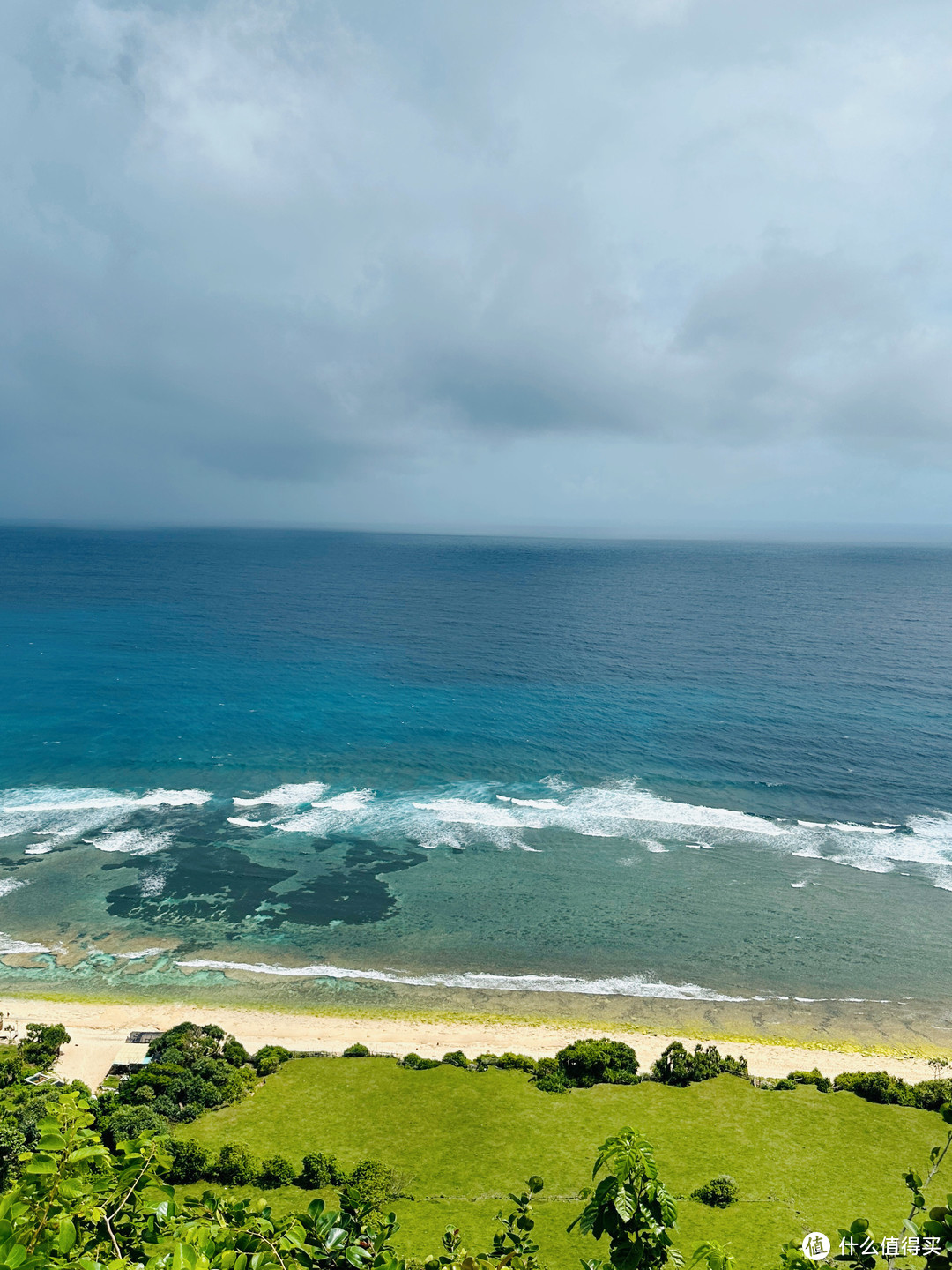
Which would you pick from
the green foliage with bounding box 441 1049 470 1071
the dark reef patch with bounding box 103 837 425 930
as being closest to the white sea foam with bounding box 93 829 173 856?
the dark reef patch with bounding box 103 837 425 930

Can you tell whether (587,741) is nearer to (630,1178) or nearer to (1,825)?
(1,825)

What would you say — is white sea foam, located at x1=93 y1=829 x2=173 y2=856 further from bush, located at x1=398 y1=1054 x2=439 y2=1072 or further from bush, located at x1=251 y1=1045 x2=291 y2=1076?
bush, located at x1=398 y1=1054 x2=439 y2=1072

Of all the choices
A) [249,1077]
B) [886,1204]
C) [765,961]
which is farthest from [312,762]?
[886,1204]

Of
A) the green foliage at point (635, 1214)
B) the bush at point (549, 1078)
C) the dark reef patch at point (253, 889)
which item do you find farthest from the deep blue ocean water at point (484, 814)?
the green foliage at point (635, 1214)

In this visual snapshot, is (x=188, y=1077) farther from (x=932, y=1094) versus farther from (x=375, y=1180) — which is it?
(x=932, y=1094)

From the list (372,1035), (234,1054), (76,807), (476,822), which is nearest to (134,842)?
(76,807)

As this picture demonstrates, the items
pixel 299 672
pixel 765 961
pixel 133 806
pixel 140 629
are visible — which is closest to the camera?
pixel 765 961
